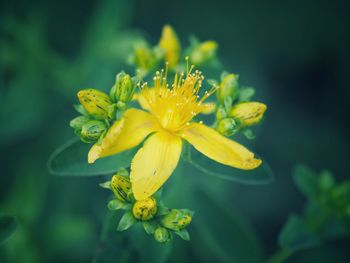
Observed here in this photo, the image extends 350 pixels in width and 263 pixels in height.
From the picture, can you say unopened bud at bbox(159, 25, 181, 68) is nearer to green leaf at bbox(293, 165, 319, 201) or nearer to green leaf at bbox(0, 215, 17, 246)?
green leaf at bbox(293, 165, 319, 201)

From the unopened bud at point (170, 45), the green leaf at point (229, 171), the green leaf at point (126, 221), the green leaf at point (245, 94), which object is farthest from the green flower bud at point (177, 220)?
the unopened bud at point (170, 45)

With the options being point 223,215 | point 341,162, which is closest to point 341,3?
point 341,162

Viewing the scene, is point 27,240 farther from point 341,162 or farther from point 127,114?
point 341,162

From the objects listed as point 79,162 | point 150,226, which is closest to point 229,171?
point 150,226

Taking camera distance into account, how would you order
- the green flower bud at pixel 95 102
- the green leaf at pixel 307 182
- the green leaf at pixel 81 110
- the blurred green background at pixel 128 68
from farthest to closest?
the blurred green background at pixel 128 68
the green leaf at pixel 307 182
the green leaf at pixel 81 110
the green flower bud at pixel 95 102

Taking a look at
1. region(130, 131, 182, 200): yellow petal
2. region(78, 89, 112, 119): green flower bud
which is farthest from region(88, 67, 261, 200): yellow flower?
region(78, 89, 112, 119): green flower bud

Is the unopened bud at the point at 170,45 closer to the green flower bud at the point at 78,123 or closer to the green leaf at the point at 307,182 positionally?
the green flower bud at the point at 78,123

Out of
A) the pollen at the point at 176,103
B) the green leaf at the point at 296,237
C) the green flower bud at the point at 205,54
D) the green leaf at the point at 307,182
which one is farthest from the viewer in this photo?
the green leaf at the point at 307,182
